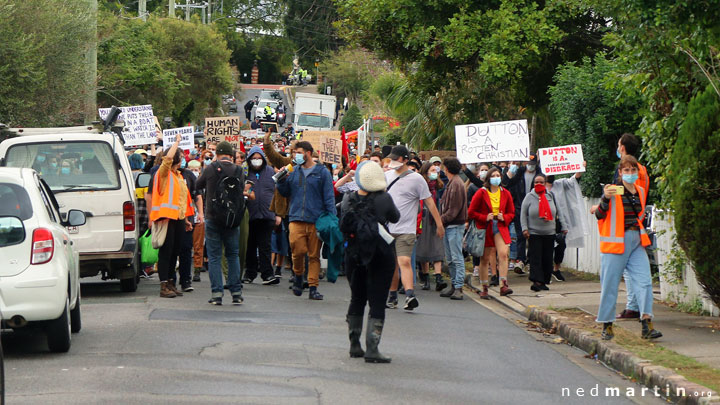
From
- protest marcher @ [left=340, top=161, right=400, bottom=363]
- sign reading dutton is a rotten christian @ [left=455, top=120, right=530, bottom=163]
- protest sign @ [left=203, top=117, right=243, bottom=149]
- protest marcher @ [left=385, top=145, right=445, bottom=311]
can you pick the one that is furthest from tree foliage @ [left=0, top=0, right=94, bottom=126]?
protest marcher @ [left=340, top=161, right=400, bottom=363]

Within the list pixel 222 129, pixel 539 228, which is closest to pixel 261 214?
pixel 539 228

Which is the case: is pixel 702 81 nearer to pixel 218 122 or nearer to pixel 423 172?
pixel 423 172

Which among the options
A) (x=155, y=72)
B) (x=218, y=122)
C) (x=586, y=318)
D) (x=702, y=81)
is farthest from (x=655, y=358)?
(x=155, y=72)

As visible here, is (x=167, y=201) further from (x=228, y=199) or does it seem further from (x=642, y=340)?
(x=642, y=340)

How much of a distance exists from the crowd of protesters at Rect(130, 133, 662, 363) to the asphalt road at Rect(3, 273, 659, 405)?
588 millimetres

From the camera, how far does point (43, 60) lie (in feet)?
86.0

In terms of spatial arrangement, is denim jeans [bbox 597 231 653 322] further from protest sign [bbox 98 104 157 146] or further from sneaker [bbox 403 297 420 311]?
protest sign [bbox 98 104 157 146]

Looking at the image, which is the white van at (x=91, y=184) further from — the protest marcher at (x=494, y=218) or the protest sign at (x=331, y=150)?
the protest sign at (x=331, y=150)

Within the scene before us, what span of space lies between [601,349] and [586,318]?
1.92 m

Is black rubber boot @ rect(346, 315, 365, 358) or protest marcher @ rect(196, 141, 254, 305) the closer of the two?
black rubber boot @ rect(346, 315, 365, 358)

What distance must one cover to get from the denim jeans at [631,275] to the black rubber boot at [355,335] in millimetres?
2410

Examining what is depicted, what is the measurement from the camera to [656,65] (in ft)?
41.1

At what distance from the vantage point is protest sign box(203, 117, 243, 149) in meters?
26.6

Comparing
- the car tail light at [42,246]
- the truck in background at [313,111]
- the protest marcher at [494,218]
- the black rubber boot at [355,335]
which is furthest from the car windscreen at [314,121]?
the car tail light at [42,246]
